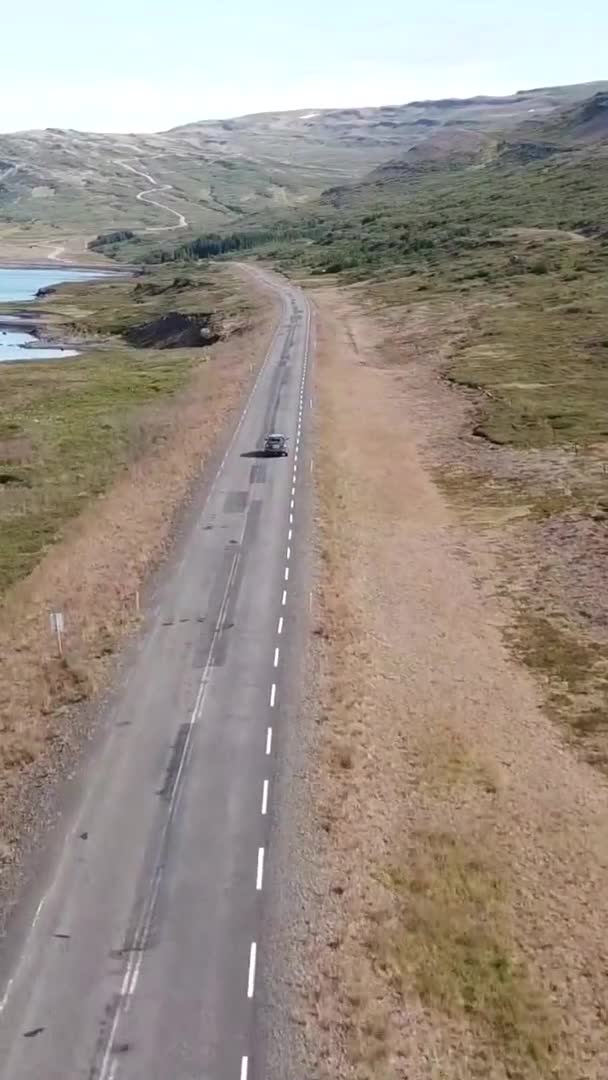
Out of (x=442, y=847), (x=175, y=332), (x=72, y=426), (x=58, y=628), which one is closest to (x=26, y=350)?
(x=175, y=332)

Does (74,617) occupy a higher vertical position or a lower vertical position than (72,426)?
higher

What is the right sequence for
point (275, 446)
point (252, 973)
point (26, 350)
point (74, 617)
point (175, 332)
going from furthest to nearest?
1. point (26, 350)
2. point (175, 332)
3. point (275, 446)
4. point (74, 617)
5. point (252, 973)

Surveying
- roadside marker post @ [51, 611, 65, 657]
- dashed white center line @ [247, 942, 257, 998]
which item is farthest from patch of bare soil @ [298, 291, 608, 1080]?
roadside marker post @ [51, 611, 65, 657]

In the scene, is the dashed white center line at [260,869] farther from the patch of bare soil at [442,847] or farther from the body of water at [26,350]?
the body of water at [26,350]

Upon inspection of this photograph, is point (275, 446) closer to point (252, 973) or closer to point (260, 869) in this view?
point (260, 869)

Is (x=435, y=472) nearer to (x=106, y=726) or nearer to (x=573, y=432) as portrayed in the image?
(x=573, y=432)

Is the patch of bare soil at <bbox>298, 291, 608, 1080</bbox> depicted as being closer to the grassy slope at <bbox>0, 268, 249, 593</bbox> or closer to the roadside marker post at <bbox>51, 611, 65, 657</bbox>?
the roadside marker post at <bbox>51, 611, 65, 657</bbox>
